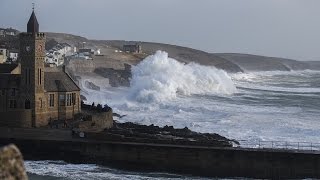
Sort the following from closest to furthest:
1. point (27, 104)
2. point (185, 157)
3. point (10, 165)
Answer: point (10, 165), point (185, 157), point (27, 104)

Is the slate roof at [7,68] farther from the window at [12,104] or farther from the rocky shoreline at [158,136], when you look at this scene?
the rocky shoreline at [158,136]

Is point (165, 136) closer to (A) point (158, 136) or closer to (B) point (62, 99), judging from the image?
(A) point (158, 136)

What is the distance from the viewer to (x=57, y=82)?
32.7 m

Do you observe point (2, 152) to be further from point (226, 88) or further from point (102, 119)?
point (226, 88)

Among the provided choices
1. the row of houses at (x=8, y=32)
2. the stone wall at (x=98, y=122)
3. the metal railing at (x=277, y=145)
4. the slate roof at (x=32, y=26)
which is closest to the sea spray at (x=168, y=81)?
the stone wall at (x=98, y=122)

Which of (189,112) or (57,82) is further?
(189,112)

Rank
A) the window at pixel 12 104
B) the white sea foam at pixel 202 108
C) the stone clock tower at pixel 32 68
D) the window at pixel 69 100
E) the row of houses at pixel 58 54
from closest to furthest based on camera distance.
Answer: the stone clock tower at pixel 32 68 → the window at pixel 12 104 → the window at pixel 69 100 → the white sea foam at pixel 202 108 → the row of houses at pixel 58 54

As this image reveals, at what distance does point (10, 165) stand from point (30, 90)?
2779cm

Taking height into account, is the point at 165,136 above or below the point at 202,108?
below

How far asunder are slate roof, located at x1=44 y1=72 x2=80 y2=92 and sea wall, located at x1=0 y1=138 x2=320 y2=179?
16.0 ft

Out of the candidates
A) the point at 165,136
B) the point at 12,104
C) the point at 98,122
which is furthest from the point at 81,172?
the point at 12,104

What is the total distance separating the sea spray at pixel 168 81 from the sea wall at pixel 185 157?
27.4 meters

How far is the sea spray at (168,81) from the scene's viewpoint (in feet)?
189

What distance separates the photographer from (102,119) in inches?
1272
